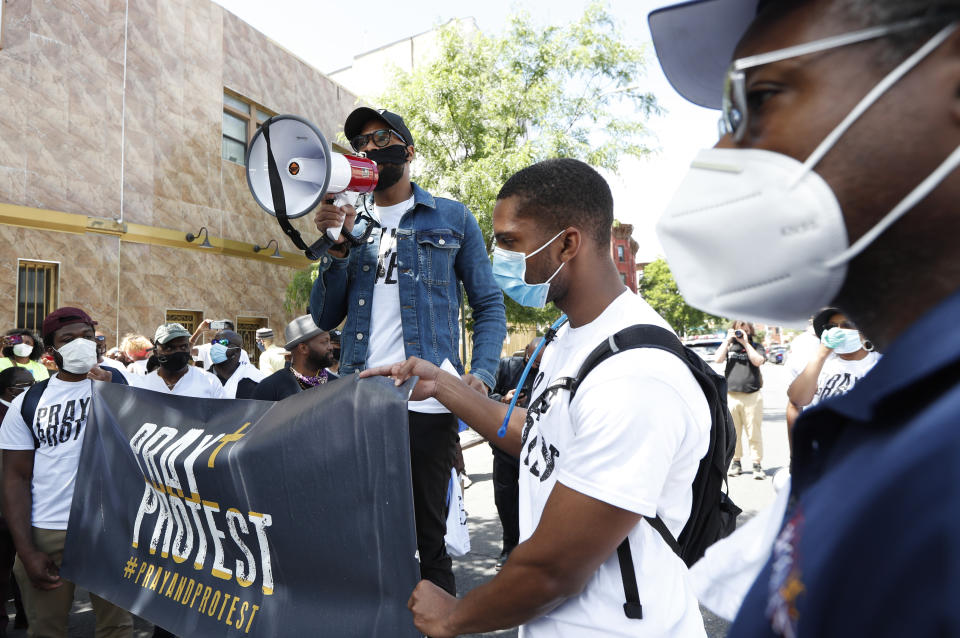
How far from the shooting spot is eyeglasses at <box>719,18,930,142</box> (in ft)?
2.09

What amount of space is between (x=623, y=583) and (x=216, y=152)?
17.7 meters

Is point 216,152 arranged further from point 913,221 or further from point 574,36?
point 913,221

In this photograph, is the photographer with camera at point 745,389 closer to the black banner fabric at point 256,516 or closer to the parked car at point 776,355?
the black banner fabric at point 256,516

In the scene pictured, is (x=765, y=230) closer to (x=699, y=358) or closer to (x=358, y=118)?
(x=699, y=358)

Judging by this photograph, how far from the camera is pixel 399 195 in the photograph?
3135 mm

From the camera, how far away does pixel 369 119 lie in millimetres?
3002

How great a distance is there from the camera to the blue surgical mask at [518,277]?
6.85 ft

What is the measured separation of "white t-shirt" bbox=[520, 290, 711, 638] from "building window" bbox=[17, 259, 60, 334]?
13.7m

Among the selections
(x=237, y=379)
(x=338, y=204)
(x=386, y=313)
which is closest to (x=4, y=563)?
(x=237, y=379)

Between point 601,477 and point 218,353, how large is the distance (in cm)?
610

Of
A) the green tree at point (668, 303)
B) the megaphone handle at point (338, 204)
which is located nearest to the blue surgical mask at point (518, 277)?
the megaphone handle at point (338, 204)

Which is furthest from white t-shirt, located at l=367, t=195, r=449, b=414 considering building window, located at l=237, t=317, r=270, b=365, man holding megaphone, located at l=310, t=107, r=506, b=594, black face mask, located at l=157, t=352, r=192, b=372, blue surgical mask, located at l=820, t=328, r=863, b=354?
building window, located at l=237, t=317, r=270, b=365

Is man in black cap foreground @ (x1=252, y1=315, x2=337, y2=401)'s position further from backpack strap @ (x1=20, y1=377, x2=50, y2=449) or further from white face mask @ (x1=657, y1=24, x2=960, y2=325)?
white face mask @ (x1=657, y1=24, x2=960, y2=325)

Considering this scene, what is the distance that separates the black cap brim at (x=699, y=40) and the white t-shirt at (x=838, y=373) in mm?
4151
